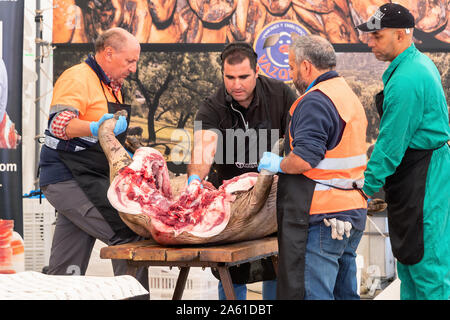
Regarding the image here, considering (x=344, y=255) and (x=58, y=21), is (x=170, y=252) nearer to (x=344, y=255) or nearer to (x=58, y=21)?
(x=344, y=255)

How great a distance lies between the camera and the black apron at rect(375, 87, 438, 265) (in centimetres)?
338

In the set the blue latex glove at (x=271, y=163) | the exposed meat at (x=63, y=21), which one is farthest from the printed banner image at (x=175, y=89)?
the blue latex glove at (x=271, y=163)

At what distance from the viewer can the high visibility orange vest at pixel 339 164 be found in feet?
10.1

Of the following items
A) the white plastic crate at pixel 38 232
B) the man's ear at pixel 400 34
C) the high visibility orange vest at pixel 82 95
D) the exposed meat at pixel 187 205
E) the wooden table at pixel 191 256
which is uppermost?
the man's ear at pixel 400 34

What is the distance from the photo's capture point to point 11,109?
6.11m

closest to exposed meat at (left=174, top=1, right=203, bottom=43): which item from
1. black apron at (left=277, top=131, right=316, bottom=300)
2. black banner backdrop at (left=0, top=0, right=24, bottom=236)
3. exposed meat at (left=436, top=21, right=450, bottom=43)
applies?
black banner backdrop at (left=0, top=0, right=24, bottom=236)

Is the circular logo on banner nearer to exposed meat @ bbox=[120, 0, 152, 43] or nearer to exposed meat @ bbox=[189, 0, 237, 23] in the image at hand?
exposed meat @ bbox=[189, 0, 237, 23]

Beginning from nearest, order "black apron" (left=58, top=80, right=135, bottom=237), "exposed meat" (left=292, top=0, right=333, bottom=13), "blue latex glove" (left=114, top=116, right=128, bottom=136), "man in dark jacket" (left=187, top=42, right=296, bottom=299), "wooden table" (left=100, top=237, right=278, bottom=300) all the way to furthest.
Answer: "wooden table" (left=100, top=237, right=278, bottom=300), "blue latex glove" (left=114, top=116, right=128, bottom=136), "black apron" (left=58, top=80, right=135, bottom=237), "man in dark jacket" (left=187, top=42, right=296, bottom=299), "exposed meat" (left=292, top=0, right=333, bottom=13)

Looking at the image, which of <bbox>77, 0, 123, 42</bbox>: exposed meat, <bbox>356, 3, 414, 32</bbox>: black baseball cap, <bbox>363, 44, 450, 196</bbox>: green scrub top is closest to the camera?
<bbox>363, 44, 450, 196</bbox>: green scrub top

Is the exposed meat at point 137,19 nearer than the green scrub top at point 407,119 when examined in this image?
No

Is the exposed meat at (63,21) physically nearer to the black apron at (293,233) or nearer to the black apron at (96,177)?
the black apron at (96,177)

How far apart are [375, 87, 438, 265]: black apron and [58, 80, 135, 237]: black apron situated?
1678mm

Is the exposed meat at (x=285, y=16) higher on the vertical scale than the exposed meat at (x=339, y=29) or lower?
higher

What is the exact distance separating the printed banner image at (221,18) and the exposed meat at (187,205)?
114 inches
